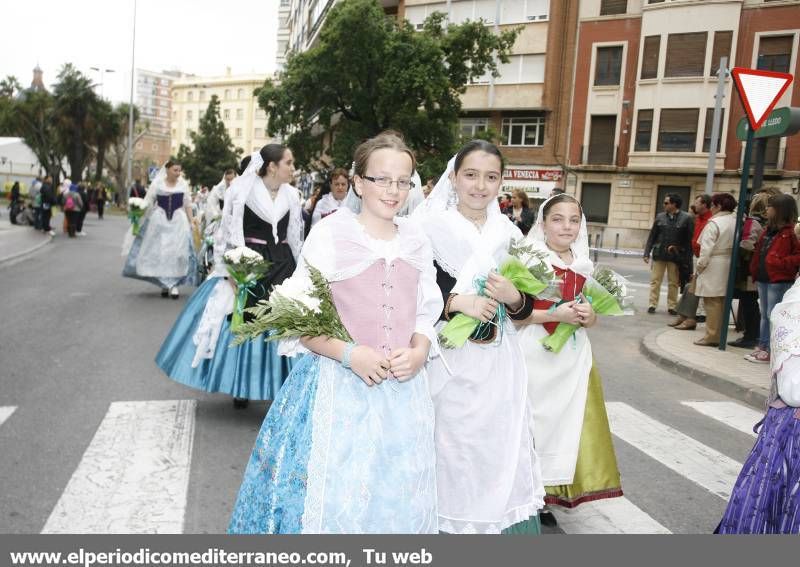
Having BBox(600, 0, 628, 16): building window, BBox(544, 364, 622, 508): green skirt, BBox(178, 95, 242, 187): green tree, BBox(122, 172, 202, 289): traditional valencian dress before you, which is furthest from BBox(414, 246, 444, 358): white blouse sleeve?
BBox(178, 95, 242, 187): green tree

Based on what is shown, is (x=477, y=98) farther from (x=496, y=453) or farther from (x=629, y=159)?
(x=496, y=453)

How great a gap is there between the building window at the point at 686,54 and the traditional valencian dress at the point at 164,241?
96.9 feet

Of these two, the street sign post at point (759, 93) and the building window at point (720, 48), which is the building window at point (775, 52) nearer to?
the building window at point (720, 48)

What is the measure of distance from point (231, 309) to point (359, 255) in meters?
3.25

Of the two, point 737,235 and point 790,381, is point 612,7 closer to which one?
point 737,235

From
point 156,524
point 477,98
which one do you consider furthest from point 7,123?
point 156,524

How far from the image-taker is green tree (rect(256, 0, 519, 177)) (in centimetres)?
2719

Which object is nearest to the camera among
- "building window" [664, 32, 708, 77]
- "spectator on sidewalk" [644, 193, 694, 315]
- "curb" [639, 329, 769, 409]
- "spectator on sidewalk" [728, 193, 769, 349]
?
"curb" [639, 329, 769, 409]

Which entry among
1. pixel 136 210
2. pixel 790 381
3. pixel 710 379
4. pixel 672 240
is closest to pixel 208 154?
pixel 136 210

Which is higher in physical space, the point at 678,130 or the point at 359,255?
the point at 678,130

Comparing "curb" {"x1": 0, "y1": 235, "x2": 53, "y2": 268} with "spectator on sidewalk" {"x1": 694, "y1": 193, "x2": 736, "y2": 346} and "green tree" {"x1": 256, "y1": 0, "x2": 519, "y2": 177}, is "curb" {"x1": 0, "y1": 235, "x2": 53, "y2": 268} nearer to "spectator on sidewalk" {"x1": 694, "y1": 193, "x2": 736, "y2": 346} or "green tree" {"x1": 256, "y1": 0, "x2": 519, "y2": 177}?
"green tree" {"x1": 256, "y1": 0, "x2": 519, "y2": 177}

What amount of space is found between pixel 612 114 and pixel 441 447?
3629cm

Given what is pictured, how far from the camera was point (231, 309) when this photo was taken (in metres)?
5.85

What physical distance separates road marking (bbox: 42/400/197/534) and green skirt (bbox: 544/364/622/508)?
203 cm
